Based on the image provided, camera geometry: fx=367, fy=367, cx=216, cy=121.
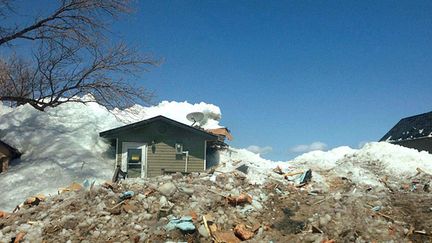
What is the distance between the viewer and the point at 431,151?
1102 inches

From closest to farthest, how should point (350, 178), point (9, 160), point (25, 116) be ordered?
→ point (350, 178), point (9, 160), point (25, 116)

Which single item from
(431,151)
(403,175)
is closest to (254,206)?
(403,175)

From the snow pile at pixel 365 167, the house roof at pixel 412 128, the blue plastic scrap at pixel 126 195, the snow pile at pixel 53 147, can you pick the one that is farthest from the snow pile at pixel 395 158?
the snow pile at pixel 53 147

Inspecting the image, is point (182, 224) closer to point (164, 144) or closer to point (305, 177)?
point (305, 177)

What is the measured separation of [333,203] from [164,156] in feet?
33.3

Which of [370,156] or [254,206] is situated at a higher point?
[370,156]

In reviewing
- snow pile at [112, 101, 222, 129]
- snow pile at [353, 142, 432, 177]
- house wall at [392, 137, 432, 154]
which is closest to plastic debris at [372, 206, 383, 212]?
snow pile at [353, 142, 432, 177]

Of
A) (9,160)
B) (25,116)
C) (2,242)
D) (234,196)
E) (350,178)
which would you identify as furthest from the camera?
(25,116)

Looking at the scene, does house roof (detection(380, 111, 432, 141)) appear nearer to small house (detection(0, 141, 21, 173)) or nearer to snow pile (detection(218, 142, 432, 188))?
snow pile (detection(218, 142, 432, 188))

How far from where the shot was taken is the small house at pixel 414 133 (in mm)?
29031

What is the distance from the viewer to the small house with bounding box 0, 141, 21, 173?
17.4m

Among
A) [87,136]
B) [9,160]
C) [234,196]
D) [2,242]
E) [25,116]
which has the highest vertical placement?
[25,116]

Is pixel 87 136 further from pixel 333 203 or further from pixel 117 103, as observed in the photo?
pixel 333 203

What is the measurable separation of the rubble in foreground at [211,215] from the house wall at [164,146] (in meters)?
6.67
